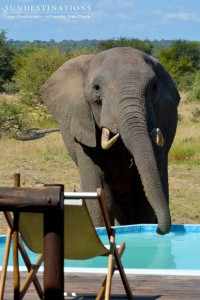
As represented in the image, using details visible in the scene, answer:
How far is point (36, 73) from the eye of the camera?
32.4m

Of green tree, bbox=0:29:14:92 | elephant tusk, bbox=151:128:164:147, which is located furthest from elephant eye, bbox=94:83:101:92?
green tree, bbox=0:29:14:92

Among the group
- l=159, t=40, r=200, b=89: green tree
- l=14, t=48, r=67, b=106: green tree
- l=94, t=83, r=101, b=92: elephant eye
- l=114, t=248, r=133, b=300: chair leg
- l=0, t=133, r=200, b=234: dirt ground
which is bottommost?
l=159, t=40, r=200, b=89: green tree

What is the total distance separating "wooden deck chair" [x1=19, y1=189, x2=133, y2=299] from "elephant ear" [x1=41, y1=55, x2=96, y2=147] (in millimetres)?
3802

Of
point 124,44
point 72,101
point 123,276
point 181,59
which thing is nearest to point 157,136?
point 72,101

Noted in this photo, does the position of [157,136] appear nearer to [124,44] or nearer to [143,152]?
[143,152]

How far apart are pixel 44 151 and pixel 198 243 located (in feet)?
32.4

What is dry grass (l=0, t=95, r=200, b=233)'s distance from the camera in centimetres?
1262

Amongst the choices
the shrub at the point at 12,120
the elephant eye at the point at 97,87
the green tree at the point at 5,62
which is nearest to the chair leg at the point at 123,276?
the elephant eye at the point at 97,87

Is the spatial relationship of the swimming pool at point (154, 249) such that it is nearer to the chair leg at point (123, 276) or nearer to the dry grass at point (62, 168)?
the chair leg at point (123, 276)

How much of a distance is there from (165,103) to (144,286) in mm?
3784

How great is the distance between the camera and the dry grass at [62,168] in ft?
41.4

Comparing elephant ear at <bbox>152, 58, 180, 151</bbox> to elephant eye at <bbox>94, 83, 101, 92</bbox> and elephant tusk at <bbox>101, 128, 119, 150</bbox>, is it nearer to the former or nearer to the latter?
elephant eye at <bbox>94, 83, 101, 92</bbox>

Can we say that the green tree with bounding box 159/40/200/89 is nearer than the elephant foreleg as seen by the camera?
No

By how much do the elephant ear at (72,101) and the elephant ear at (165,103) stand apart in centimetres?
68
